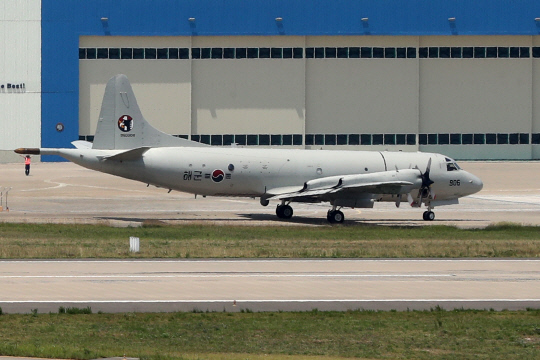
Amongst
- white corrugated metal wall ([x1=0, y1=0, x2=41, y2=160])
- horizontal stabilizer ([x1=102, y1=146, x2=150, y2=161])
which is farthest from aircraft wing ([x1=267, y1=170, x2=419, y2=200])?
white corrugated metal wall ([x1=0, y1=0, x2=41, y2=160])

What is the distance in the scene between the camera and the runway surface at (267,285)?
22.2 m

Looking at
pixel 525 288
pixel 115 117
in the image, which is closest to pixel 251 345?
pixel 525 288

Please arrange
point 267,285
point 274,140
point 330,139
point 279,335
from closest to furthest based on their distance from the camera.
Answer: point 279,335 → point 267,285 → point 274,140 → point 330,139

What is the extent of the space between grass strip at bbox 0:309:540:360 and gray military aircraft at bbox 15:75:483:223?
24.9m

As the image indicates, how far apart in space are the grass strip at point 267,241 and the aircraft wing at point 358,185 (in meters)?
2.14

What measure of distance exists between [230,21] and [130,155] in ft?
156

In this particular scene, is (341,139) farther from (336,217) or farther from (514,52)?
(336,217)

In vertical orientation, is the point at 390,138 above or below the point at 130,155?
above

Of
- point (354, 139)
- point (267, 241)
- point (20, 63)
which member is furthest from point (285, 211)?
point (20, 63)

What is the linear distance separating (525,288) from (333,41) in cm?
6898

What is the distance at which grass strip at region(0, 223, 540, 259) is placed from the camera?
32.7m

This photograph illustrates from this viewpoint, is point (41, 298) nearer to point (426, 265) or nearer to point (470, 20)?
point (426, 265)

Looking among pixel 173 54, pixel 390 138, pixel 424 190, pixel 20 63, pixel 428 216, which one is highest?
pixel 173 54

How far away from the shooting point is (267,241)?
37312 millimetres
